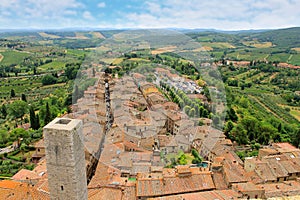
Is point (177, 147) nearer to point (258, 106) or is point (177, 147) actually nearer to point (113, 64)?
point (113, 64)

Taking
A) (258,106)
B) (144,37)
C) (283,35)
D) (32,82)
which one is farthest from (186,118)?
(283,35)

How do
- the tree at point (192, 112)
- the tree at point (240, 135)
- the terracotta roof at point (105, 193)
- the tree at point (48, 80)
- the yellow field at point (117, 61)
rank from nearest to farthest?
the terracotta roof at point (105, 193), the tree at point (192, 112), the tree at point (240, 135), the yellow field at point (117, 61), the tree at point (48, 80)

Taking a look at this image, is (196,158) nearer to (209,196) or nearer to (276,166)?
(276,166)

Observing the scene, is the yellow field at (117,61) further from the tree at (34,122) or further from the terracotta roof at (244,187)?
the terracotta roof at (244,187)

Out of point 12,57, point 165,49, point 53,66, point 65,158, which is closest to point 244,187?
point 65,158

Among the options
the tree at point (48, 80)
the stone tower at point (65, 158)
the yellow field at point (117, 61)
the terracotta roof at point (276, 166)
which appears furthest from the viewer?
the tree at point (48, 80)

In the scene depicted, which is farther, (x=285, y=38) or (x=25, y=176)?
(x=285, y=38)

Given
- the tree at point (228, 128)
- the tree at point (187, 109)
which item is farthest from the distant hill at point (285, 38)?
the tree at point (187, 109)

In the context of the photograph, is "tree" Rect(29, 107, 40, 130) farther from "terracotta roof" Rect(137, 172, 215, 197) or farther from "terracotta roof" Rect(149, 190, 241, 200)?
"terracotta roof" Rect(149, 190, 241, 200)
